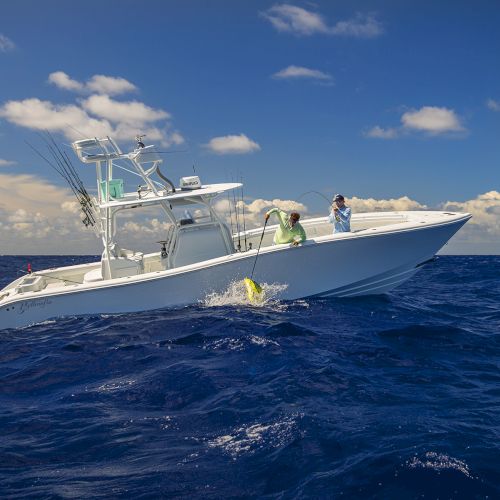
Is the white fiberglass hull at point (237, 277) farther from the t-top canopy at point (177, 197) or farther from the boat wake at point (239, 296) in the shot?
the t-top canopy at point (177, 197)

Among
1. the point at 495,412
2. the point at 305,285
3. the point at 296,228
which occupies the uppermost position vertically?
the point at 296,228

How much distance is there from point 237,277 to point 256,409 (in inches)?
206

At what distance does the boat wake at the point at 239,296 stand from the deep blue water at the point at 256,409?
111 cm

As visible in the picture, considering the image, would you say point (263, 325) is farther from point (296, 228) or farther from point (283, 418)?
point (283, 418)

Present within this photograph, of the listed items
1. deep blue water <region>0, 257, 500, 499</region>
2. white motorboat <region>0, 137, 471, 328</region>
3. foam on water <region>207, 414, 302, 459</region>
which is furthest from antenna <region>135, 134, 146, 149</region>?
foam on water <region>207, 414, 302, 459</region>

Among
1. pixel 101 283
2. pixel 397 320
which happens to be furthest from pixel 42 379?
pixel 397 320

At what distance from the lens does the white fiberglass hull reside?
976 centimetres

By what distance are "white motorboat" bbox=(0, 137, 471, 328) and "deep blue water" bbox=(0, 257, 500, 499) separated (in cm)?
108

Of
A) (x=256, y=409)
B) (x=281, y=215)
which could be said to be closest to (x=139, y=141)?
(x=281, y=215)

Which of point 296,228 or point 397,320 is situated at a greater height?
point 296,228

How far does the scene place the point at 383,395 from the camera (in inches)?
196

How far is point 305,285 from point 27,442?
673cm

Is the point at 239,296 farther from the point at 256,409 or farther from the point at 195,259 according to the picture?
the point at 256,409

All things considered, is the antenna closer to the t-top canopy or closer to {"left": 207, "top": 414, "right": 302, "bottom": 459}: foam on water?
the t-top canopy
